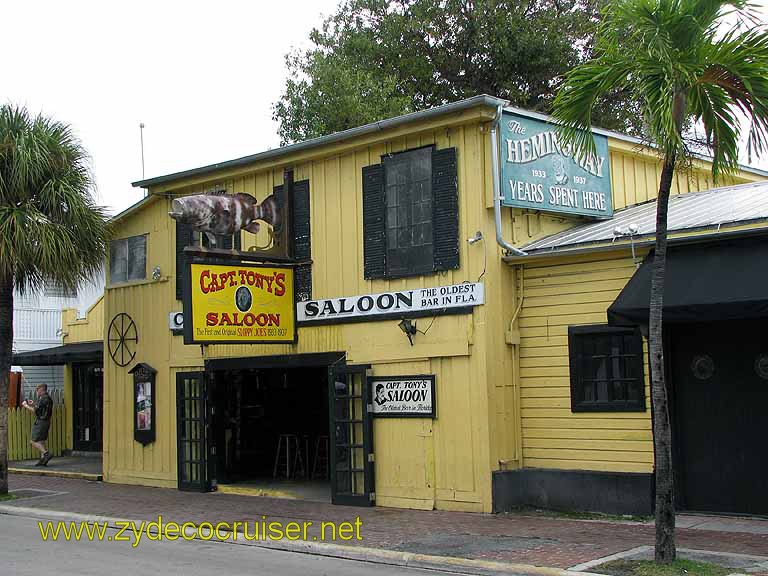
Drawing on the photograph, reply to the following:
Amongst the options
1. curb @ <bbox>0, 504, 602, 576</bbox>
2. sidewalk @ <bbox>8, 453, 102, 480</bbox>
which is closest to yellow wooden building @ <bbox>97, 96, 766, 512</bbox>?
curb @ <bbox>0, 504, 602, 576</bbox>

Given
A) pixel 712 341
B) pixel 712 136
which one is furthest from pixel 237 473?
pixel 712 136

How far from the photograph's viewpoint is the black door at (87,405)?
76.4ft

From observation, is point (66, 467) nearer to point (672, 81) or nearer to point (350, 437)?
point (350, 437)

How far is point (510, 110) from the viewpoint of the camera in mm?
13875

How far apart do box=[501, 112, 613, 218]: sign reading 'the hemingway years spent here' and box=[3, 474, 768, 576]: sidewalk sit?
→ 4434 millimetres

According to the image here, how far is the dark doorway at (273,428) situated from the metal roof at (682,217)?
5.60 meters

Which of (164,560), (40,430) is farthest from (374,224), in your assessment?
(40,430)

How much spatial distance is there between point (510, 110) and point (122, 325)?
A: 29.1ft

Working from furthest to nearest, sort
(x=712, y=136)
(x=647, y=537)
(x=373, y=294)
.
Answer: (x=373, y=294) < (x=647, y=537) < (x=712, y=136)

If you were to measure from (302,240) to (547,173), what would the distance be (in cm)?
409

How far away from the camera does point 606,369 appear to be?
13039mm

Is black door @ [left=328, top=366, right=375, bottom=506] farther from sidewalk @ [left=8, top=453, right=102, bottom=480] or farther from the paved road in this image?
sidewalk @ [left=8, top=453, right=102, bottom=480]

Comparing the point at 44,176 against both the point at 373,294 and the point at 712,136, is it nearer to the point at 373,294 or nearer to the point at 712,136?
the point at 373,294

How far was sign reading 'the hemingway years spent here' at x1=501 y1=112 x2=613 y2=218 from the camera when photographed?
45.0 ft
